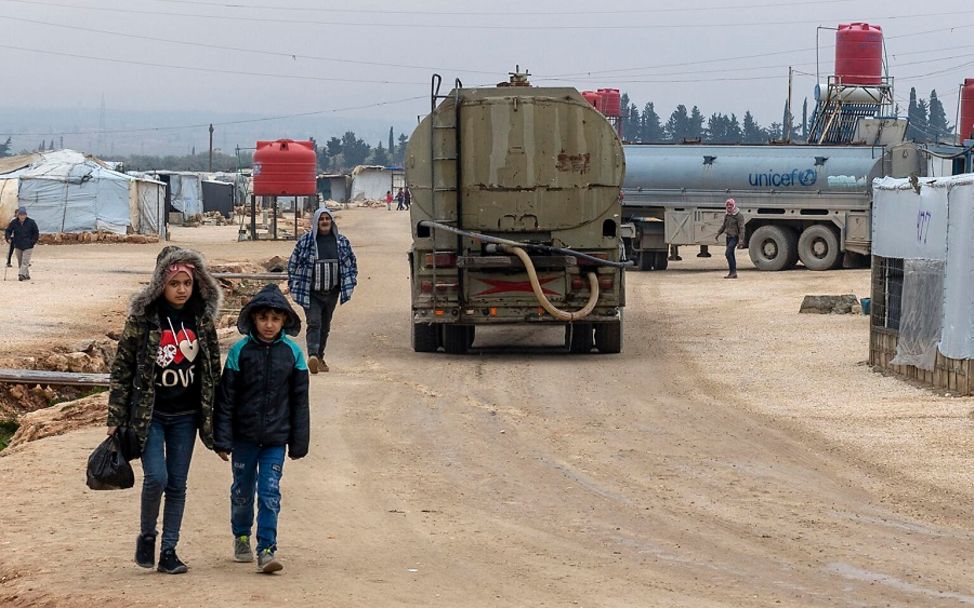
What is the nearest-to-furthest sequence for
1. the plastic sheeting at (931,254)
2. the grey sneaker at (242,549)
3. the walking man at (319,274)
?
1. the grey sneaker at (242,549)
2. the plastic sheeting at (931,254)
3. the walking man at (319,274)

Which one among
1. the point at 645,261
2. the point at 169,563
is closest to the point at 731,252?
the point at 645,261

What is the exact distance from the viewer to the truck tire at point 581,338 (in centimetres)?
1836

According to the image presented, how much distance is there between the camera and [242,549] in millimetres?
7879

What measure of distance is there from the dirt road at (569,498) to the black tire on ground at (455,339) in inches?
26.9

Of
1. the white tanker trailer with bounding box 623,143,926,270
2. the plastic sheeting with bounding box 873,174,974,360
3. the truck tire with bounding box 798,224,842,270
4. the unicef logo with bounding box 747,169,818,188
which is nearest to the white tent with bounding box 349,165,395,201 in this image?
the white tanker trailer with bounding box 623,143,926,270

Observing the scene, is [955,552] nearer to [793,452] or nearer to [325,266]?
[793,452]

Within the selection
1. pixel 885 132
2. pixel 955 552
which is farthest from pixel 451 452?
pixel 885 132

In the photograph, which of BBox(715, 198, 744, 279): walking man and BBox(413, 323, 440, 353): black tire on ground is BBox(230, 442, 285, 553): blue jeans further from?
BBox(715, 198, 744, 279): walking man

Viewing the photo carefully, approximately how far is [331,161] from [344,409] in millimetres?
177946

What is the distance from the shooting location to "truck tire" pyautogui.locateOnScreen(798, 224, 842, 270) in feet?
114

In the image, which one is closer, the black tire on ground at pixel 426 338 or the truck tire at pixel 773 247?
the black tire on ground at pixel 426 338

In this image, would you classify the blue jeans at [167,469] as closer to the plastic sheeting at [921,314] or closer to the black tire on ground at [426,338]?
the plastic sheeting at [921,314]

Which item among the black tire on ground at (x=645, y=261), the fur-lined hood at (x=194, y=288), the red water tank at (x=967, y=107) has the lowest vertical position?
the black tire on ground at (x=645, y=261)

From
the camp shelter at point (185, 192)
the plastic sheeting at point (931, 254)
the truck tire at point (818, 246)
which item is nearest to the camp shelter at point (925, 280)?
the plastic sheeting at point (931, 254)
